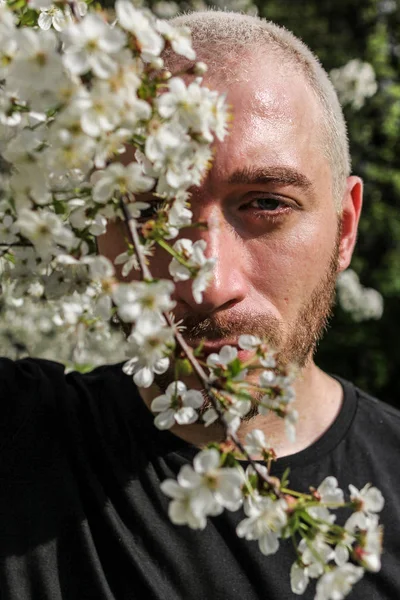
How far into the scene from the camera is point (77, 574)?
5.63 feet

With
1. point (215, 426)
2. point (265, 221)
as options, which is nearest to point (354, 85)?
point (265, 221)

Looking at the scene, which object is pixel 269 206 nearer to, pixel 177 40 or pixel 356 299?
pixel 177 40

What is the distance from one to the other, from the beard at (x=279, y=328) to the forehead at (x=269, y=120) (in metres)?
0.30

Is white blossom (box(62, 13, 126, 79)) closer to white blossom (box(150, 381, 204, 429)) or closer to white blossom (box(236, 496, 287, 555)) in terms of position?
white blossom (box(150, 381, 204, 429))

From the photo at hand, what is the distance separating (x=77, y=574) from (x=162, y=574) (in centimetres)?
19

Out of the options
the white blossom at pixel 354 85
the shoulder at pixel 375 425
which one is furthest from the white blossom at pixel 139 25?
the white blossom at pixel 354 85

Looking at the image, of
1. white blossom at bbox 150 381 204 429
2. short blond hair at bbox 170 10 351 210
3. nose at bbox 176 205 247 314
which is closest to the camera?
white blossom at bbox 150 381 204 429

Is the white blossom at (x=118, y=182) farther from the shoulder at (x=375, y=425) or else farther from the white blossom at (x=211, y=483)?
the shoulder at (x=375, y=425)

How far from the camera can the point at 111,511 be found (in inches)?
70.4

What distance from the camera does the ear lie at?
2.18 meters

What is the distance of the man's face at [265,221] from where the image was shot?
5.30ft

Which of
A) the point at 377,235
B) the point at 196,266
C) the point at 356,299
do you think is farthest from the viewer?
the point at 377,235

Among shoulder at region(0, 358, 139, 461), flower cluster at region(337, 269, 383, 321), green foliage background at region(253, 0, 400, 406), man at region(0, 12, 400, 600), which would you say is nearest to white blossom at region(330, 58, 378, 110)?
green foliage background at region(253, 0, 400, 406)

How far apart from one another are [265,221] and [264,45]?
47cm
